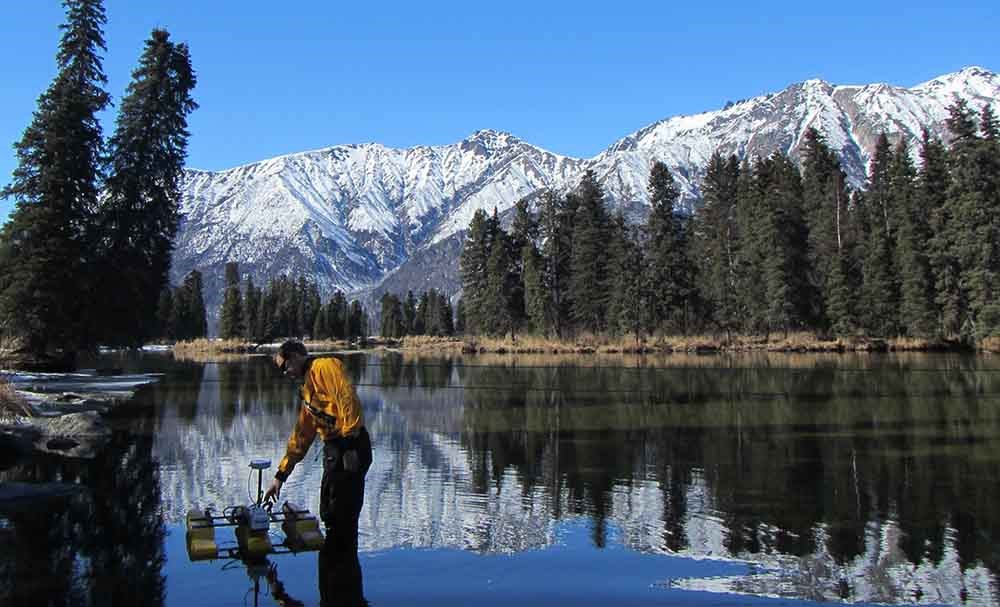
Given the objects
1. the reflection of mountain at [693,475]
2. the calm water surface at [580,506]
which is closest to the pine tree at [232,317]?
the reflection of mountain at [693,475]

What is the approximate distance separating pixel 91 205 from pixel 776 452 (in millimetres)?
34042

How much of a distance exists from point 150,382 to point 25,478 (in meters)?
26.2

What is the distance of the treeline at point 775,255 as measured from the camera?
61.8 metres

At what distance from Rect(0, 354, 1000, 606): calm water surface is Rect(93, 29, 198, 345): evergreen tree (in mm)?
15429

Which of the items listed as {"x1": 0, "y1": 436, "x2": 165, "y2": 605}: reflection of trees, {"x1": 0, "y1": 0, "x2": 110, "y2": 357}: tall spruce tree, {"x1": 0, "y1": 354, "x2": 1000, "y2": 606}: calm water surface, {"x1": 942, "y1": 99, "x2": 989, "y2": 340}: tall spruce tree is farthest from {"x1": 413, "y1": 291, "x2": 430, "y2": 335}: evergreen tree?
{"x1": 0, "y1": 436, "x2": 165, "y2": 605}: reflection of trees

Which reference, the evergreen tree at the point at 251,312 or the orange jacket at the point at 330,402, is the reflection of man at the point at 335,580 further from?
the evergreen tree at the point at 251,312

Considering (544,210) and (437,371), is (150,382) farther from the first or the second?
(544,210)

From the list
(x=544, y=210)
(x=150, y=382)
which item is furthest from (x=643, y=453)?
(x=544, y=210)

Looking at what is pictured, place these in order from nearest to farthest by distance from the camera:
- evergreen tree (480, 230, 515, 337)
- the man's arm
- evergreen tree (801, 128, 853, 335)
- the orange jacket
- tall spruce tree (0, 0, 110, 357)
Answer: the orange jacket → the man's arm → tall spruce tree (0, 0, 110, 357) → evergreen tree (801, 128, 853, 335) → evergreen tree (480, 230, 515, 337)

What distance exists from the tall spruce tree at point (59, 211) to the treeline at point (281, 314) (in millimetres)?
96980

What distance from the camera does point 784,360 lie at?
5234 cm

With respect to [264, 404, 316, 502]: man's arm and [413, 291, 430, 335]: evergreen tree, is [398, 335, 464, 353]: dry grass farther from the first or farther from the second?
[264, 404, 316, 502]: man's arm

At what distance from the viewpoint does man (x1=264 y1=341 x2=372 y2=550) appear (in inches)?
348

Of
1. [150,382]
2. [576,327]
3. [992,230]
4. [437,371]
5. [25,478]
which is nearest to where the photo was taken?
[25,478]
